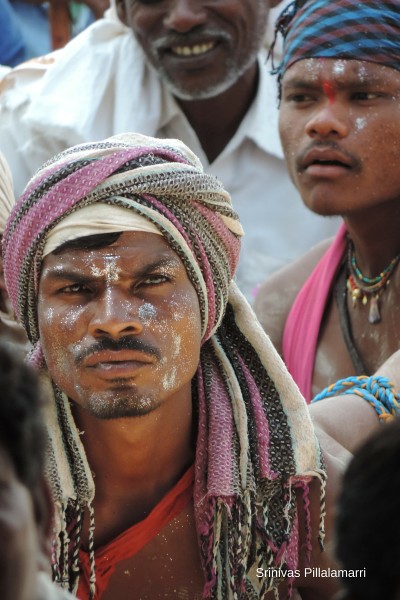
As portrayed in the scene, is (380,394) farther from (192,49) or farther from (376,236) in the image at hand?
(192,49)

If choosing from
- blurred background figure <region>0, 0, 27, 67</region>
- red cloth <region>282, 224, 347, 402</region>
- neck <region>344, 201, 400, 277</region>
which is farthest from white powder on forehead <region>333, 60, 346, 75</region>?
blurred background figure <region>0, 0, 27, 67</region>

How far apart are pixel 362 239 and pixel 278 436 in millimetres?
1341

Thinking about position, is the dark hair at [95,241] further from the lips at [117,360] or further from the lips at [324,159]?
the lips at [324,159]

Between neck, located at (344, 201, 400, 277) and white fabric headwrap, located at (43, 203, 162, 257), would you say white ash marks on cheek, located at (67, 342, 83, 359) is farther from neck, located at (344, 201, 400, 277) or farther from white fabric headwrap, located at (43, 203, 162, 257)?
neck, located at (344, 201, 400, 277)

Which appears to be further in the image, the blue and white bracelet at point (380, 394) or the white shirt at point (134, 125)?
the white shirt at point (134, 125)

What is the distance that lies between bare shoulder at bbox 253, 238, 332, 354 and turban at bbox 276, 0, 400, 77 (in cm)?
78

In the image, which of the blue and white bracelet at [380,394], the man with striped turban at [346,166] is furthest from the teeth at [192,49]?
the blue and white bracelet at [380,394]

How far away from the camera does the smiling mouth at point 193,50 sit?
16.7ft

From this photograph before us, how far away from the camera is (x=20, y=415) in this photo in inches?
54.6

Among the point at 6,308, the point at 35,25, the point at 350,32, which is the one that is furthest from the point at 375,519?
the point at 35,25

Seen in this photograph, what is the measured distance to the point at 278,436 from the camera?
2.71 m

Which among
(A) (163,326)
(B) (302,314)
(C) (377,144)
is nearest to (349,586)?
(A) (163,326)

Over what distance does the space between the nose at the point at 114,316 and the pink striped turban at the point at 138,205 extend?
17 cm

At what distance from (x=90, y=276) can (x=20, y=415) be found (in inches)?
46.9
